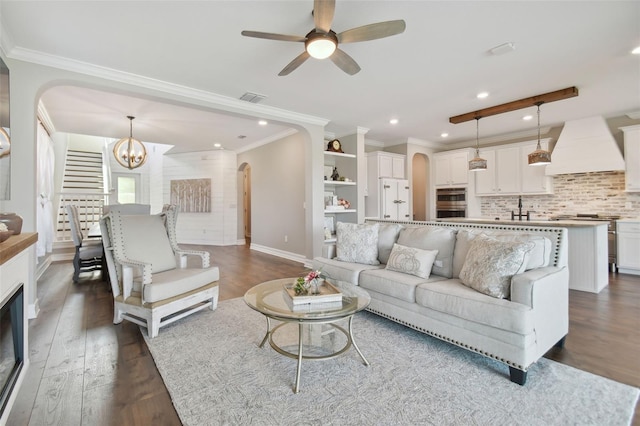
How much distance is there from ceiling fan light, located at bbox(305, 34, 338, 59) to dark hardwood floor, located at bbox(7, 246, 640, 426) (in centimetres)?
256

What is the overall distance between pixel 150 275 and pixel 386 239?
2.40 metres

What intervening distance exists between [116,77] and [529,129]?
7119 mm

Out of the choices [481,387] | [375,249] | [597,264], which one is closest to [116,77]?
[375,249]

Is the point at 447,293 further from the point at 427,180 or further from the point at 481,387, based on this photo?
the point at 427,180

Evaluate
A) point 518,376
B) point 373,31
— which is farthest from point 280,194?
point 518,376

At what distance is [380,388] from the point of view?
181 cm

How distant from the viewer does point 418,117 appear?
5.16 metres

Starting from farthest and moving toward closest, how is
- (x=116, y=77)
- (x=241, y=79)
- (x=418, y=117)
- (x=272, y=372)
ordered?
1. (x=418, y=117)
2. (x=241, y=79)
3. (x=116, y=77)
4. (x=272, y=372)

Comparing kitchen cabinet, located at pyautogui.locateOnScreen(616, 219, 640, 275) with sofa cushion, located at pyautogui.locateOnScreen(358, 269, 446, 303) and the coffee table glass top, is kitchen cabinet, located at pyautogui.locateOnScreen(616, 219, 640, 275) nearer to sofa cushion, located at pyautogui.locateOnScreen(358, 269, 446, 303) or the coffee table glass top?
sofa cushion, located at pyautogui.locateOnScreen(358, 269, 446, 303)

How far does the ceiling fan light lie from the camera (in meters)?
2.18

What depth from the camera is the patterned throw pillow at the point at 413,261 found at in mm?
2664

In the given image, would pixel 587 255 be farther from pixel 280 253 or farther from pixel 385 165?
pixel 280 253

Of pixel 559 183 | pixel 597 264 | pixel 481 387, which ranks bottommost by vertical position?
pixel 481 387

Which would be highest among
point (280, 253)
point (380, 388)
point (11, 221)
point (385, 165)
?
point (385, 165)
